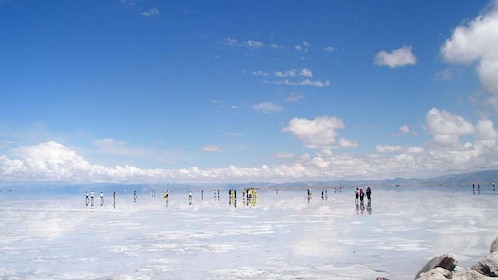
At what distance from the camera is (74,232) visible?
90.5 ft

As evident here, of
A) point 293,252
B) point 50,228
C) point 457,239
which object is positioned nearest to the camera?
point 293,252

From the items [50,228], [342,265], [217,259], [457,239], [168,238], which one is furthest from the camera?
[50,228]

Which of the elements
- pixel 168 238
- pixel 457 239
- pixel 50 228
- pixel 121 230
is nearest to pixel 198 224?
pixel 121 230

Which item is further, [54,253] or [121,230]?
[121,230]

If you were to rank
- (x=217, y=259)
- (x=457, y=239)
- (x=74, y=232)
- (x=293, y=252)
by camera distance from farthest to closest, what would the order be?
(x=74, y=232) → (x=457, y=239) → (x=293, y=252) → (x=217, y=259)

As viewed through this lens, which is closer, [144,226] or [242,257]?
[242,257]

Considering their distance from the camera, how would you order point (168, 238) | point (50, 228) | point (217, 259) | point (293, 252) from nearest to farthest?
point (217, 259) < point (293, 252) < point (168, 238) < point (50, 228)

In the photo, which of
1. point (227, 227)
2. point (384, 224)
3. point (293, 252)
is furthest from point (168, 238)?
point (384, 224)

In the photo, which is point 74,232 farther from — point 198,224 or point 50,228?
point 198,224

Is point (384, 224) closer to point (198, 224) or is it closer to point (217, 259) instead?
point (198, 224)

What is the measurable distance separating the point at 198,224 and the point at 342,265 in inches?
665

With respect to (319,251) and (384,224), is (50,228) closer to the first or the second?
(319,251)

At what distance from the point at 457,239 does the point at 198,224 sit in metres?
16.8

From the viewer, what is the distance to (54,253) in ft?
64.3
